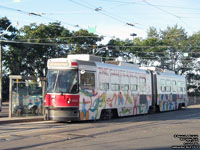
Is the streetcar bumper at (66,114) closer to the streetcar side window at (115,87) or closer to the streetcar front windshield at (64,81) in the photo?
the streetcar front windshield at (64,81)

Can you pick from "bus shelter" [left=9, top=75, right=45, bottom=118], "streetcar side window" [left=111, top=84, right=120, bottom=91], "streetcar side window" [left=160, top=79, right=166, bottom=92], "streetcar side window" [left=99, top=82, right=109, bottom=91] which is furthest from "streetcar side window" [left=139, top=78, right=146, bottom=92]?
"bus shelter" [left=9, top=75, right=45, bottom=118]

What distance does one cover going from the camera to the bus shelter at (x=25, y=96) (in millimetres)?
18812

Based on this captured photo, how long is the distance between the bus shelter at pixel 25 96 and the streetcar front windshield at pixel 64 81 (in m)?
2.75

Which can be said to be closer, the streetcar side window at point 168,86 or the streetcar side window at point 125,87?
the streetcar side window at point 125,87

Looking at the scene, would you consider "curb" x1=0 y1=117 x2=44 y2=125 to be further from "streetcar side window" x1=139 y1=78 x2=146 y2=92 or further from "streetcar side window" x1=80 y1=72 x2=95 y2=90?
"streetcar side window" x1=139 y1=78 x2=146 y2=92

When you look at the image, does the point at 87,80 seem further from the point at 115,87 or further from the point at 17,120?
the point at 17,120

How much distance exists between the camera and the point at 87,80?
688 inches

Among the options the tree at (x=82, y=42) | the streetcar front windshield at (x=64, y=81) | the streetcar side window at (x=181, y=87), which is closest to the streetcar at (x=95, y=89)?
the streetcar front windshield at (x=64, y=81)

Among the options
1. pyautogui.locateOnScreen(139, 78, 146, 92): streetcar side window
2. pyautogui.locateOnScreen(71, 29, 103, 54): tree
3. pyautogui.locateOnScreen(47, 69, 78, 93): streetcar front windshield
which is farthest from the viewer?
pyautogui.locateOnScreen(71, 29, 103, 54): tree

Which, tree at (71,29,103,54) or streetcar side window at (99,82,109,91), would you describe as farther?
tree at (71,29,103,54)

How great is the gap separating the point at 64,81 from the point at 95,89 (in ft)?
6.86

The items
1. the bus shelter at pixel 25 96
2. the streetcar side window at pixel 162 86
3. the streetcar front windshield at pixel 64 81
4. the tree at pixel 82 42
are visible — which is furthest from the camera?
the tree at pixel 82 42

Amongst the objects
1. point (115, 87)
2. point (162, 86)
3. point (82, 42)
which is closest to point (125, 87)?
point (115, 87)

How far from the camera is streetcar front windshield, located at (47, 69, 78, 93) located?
16.6 meters
